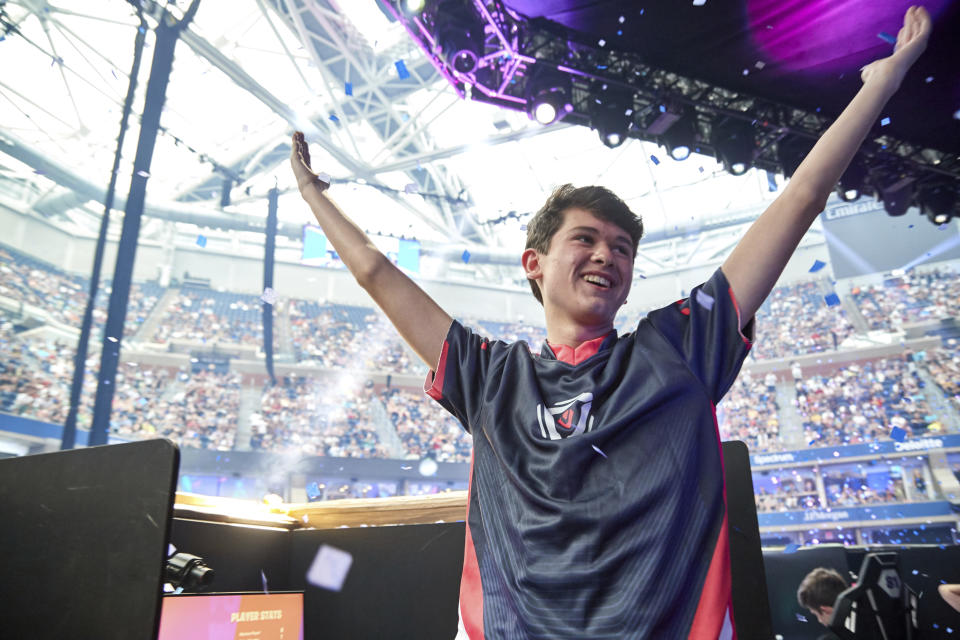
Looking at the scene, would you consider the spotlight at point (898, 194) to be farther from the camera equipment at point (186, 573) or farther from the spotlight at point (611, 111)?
the camera equipment at point (186, 573)

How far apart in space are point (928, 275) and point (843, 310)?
2.06m

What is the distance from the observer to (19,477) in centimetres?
92

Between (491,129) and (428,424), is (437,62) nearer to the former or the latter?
(491,129)

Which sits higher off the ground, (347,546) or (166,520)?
(166,520)

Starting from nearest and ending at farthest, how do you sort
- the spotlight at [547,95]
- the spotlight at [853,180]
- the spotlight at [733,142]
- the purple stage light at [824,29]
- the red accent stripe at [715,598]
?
the red accent stripe at [715,598] → the purple stage light at [824,29] → the spotlight at [547,95] → the spotlight at [733,142] → the spotlight at [853,180]

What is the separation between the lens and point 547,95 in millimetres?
5340

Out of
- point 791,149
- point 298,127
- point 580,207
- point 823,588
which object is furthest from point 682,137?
point 298,127

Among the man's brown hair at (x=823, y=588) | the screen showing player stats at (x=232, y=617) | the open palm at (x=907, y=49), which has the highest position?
the open palm at (x=907, y=49)

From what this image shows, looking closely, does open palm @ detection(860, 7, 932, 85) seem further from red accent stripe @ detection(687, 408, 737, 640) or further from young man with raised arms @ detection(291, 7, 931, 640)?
red accent stripe @ detection(687, 408, 737, 640)

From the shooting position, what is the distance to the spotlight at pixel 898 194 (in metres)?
6.61

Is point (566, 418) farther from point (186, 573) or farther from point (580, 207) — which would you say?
point (186, 573)

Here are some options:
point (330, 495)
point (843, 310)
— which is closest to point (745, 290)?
point (330, 495)

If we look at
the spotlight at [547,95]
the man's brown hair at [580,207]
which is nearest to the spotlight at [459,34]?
the spotlight at [547,95]

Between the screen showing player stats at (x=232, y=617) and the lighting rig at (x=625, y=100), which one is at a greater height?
the lighting rig at (x=625, y=100)
